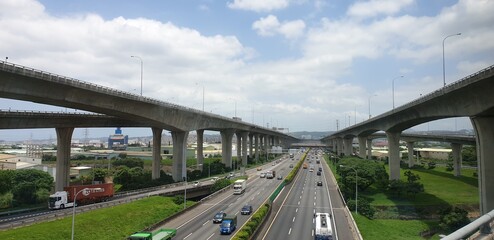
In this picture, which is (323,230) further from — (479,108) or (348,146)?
(348,146)

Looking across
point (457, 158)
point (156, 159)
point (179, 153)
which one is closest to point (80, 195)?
point (179, 153)

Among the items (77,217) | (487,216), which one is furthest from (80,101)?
(487,216)

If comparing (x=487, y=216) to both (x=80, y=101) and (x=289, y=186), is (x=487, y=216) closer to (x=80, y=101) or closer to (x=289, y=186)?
(x=80, y=101)

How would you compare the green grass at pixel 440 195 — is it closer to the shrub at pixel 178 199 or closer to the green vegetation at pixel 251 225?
the green vegetation at pixel 251 225

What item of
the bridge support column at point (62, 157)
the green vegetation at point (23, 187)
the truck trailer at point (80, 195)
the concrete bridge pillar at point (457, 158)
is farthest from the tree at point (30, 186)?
the concrete bridge pillar at point (457, 158)

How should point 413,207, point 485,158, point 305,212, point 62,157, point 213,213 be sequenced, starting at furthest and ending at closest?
point 62,157
point 413,207
point 305,212
point 213,213
point 485,158

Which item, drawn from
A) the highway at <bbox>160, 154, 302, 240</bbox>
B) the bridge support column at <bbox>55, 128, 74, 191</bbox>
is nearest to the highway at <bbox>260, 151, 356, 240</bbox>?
the highway at <bbox>160, 154, 302, 240</bbox>
